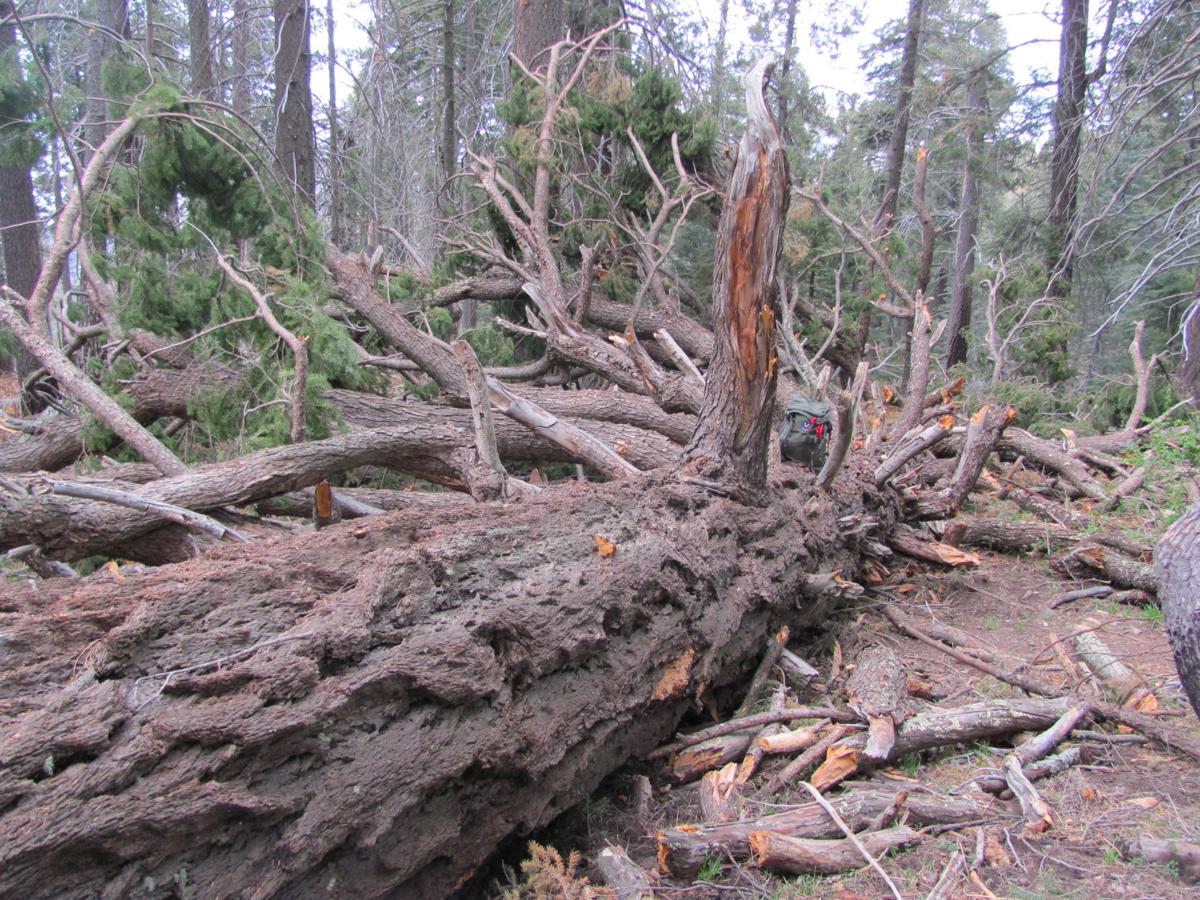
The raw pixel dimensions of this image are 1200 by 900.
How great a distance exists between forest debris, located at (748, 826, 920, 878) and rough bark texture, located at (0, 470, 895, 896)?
0.64 meters

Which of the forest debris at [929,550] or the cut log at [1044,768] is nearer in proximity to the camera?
the cut log at [1044,768]

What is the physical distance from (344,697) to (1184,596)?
8.15 feet

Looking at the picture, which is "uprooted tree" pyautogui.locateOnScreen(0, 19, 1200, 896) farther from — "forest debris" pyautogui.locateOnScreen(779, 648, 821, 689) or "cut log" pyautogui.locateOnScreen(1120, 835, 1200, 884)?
"cut log" pyautogui.locateOnScreen(1120, 835, 1200, 884)

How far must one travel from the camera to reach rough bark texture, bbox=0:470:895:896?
167 centimetres

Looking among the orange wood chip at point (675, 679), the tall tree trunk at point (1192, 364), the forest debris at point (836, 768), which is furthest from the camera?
the tall tree trunk at point (1192, 364)

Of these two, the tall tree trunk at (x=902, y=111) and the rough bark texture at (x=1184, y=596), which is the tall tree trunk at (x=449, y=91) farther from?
the rough bark texture at (x=1184, y=596)

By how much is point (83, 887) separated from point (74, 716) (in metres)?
0.35

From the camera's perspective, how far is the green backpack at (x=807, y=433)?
5.05m

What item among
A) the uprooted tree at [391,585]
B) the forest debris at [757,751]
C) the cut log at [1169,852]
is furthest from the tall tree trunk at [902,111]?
the cut log at [1169,852]

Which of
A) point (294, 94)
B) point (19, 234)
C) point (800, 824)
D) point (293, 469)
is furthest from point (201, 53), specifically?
point (800, 824)

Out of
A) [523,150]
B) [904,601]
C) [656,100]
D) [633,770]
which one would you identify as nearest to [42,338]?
[633,770]

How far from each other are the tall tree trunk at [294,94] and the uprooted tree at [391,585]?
212 cm

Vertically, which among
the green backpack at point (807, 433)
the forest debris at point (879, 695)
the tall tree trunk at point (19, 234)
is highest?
the tall tree trunk at point (19, 234)

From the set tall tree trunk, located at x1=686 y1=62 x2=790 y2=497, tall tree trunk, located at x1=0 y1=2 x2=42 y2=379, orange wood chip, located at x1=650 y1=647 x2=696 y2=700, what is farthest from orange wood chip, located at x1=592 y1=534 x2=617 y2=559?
tall tree trunk, located at x1=0 y1=2 x2=42 y2=379
